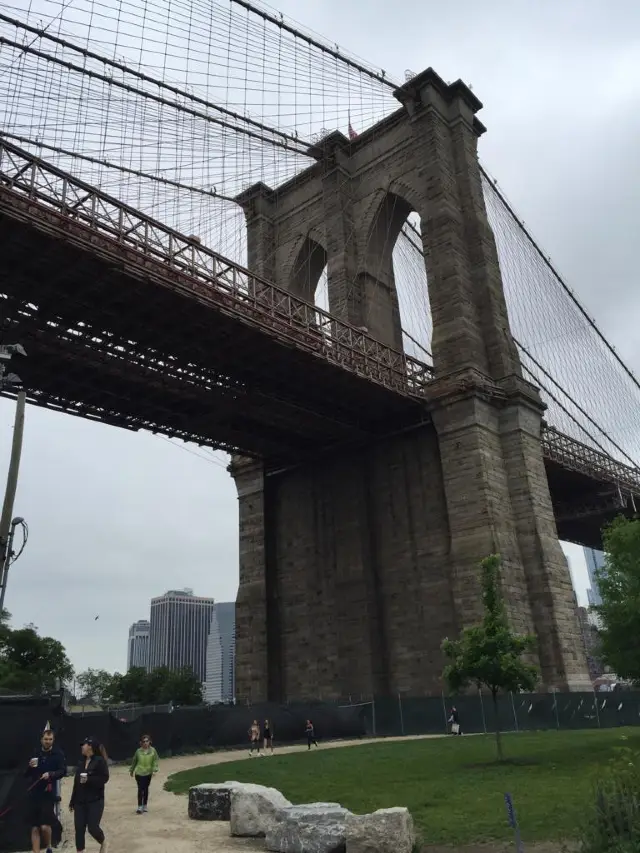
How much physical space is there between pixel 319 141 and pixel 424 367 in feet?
57.5

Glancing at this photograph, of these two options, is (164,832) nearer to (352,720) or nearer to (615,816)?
(615,816)

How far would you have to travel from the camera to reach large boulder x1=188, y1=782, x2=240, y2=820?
39.7 ft

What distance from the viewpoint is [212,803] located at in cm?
1218

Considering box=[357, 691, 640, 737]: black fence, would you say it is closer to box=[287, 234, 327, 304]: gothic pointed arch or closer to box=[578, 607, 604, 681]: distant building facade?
box=[578, 607, 604, 681]: distant building facade

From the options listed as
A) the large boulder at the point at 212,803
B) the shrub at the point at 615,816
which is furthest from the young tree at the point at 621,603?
the shrub at the point at 615,816

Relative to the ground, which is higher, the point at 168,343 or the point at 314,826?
the point at 168,343

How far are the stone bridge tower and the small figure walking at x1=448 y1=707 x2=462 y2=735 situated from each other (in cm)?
360

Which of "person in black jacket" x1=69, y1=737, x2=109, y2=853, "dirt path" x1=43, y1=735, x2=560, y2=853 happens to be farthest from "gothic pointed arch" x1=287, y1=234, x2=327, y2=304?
"person in black jacket" x1=69, y1=737, x2=109, y2=853

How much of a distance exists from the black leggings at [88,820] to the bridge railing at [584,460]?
38865 millimetres

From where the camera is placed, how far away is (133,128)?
111 ft

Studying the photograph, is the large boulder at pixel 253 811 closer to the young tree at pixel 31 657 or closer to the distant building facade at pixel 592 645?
the distant building facade at pixel 592 645

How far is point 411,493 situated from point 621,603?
56.8 feet

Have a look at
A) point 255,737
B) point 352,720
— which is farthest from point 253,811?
point 352,720

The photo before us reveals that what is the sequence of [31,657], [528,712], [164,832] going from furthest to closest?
1. [31,657]
2. [528,712]
3. [164,832]
